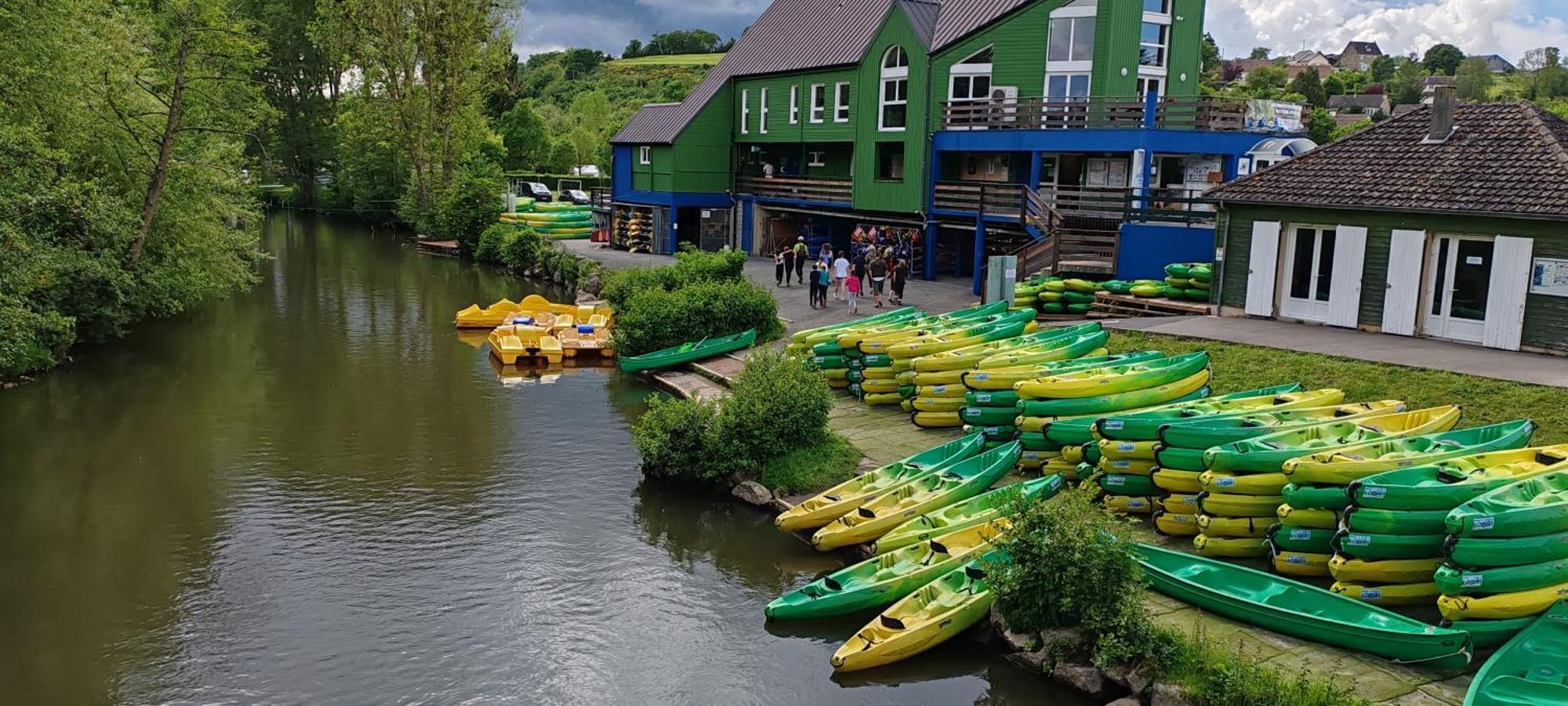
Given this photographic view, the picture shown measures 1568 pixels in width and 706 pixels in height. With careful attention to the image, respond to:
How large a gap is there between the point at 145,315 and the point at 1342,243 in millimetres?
32771

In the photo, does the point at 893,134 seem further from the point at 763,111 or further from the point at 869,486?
the point at 869,486

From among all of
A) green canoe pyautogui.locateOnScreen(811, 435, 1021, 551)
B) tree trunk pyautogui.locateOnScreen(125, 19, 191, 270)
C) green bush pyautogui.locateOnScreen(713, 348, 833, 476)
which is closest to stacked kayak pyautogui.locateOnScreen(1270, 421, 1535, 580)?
green canoe pyautogui.locateOnScreen(811, 435, 1021, 551)

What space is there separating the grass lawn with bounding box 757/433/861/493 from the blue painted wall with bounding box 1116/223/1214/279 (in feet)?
43.0

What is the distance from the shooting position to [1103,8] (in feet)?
116

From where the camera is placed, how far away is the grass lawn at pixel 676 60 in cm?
14050

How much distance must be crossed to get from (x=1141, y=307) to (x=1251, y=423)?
1170cm

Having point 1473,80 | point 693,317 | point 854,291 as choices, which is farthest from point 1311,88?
point 693,317

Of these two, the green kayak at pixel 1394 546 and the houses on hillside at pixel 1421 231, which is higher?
the houses on hillside at pixel 1421 231

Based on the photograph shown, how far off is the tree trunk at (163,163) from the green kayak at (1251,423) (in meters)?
26.4

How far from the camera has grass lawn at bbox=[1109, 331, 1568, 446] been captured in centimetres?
1700

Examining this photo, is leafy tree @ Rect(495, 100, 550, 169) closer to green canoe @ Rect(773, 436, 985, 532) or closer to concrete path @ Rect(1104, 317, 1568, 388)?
concrete path @ Rect(1104, 317, 1568, 388)

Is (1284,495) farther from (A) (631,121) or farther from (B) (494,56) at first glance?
(B) (494,56)

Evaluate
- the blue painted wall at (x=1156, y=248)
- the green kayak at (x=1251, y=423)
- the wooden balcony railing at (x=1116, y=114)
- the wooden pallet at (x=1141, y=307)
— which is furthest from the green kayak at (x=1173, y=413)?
the wooden balcony railing at (x=1116, y=114)

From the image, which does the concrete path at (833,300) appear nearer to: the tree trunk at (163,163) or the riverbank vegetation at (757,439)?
the riverbank vegetation at (757,439)
